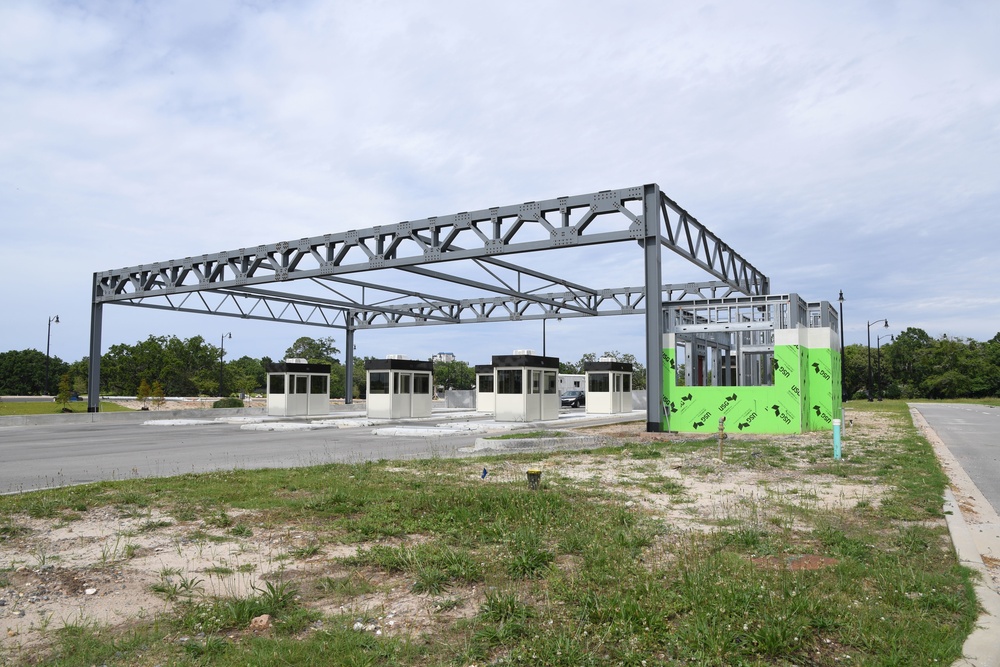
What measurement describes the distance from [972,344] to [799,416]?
8240 centimetres

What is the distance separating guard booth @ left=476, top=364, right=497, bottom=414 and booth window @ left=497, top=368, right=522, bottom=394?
11.6m

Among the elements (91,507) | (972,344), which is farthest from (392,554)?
(972,344)

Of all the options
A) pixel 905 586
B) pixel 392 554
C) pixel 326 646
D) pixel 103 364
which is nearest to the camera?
pixel 326 646

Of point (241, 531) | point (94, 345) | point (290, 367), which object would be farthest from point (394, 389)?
point (241, 531)

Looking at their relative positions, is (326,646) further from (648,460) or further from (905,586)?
(648,460)

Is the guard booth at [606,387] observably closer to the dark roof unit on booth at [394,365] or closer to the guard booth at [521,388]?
the guard booth at [521,388]

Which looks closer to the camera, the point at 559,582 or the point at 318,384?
the point at 559,582

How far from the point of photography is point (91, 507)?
8312 millimetres

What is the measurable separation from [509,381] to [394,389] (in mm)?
6140

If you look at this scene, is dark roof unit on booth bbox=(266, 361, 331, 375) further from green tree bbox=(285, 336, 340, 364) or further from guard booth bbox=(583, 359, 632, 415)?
green tree bbox=(285, 336, 340, 364)

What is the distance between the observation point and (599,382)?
40.2 metres

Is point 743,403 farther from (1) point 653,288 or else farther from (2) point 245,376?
(2) point 245,376

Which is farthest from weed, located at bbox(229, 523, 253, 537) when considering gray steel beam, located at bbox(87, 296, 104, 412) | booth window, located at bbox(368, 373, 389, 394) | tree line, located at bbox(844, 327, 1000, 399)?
tree line, located at bbox(844, 327, 1000, 399)

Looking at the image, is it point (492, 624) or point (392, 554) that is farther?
A: point (392, 554)
